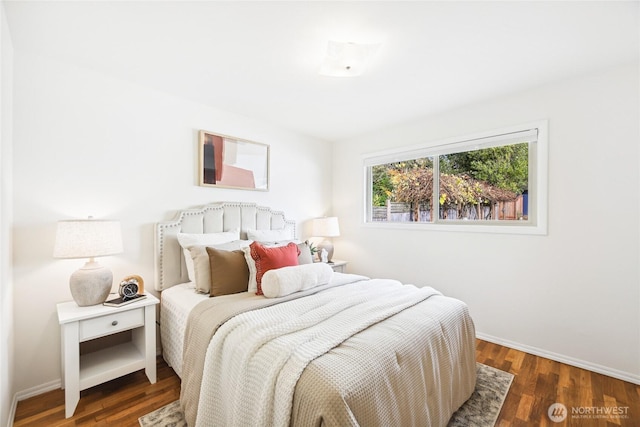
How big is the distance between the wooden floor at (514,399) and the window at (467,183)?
1157 mm

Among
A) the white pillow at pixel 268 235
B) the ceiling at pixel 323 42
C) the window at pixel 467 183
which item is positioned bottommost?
the white pillow at pixel 268 235

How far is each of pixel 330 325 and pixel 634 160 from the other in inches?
99.5

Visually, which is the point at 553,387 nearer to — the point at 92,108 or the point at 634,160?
the point at 634,160

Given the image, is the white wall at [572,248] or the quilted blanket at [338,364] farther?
the white wall at [572,248]

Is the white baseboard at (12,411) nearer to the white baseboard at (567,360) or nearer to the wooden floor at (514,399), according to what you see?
the wooden floor at (514,399)

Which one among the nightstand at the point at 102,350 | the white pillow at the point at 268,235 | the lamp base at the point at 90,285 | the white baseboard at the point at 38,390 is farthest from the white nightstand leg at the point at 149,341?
the white pillow at the point at 268,235

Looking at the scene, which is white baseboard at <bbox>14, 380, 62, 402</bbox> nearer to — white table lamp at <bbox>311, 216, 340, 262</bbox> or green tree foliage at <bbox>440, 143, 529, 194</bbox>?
white table lamp at <bbox>311, 216, 340, 262</bbox>

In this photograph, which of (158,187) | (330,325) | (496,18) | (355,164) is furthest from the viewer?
(355,164)

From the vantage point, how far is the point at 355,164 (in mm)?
3896

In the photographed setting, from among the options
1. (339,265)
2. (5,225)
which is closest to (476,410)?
(339,265)

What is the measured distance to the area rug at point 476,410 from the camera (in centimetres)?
165

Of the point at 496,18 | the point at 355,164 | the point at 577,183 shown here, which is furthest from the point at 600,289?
the point at 355,164

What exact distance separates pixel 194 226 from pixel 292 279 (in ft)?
3.94

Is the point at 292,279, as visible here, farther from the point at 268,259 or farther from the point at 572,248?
the point at 572,248
